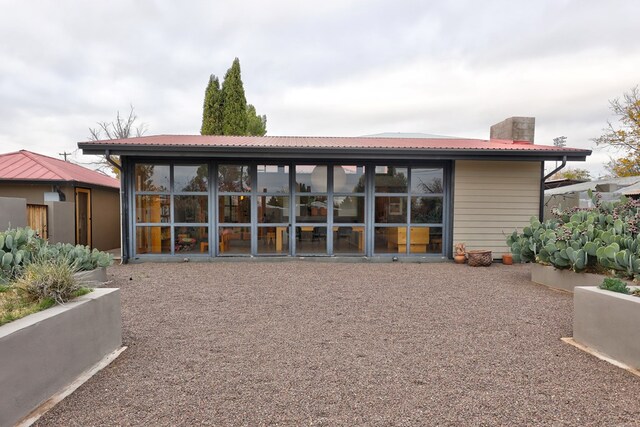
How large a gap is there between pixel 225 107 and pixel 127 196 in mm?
10982

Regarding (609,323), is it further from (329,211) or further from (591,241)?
(329,211)

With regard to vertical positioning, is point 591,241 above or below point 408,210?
below

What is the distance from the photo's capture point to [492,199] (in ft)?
30.4

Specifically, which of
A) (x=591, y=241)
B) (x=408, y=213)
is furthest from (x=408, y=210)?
(x=591, y=241)

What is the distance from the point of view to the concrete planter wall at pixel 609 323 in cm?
313

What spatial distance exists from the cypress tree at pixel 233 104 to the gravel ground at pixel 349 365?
14.1 meters

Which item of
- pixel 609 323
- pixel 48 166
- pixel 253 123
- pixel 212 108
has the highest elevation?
pixel 253 123

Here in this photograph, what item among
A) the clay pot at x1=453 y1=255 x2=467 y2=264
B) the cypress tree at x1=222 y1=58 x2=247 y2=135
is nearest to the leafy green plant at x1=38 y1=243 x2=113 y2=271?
the clay pot at x1=453 y1=255 x2=467 y2=264

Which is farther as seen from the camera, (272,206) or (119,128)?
(119,128)

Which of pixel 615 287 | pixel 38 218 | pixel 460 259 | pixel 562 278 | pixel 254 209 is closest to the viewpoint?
pixel 615 287

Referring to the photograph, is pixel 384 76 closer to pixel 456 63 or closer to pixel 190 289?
pixel 456 63

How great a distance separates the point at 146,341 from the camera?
3.68 m

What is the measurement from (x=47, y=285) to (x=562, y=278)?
7362mm

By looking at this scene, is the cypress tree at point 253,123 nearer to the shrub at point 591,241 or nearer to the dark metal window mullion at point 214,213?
the dark metal window mullion at point 214,213
